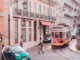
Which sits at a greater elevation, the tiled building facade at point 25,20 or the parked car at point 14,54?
Result: the tiled building facade at point 25,20

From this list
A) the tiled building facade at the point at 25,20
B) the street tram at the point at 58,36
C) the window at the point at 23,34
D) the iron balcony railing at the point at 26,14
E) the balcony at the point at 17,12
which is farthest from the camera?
the window at the point at 23,34

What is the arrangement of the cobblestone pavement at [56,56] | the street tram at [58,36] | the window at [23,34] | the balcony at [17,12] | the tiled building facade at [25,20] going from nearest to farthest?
the cobblestone pavement at [56,56] → the street tram at [58,36] → the tiled building facade at [25,20] → the balcony at [17,12] → the window at [23,34]

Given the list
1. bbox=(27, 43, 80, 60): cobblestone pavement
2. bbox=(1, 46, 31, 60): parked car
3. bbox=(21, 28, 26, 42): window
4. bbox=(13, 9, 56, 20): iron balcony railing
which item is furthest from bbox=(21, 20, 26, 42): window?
bbox=(1, 46, 31, 60): parked car

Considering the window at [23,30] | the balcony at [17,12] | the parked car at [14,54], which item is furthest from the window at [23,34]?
the parked car at [14,54]

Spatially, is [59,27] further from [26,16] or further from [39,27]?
[39,27]

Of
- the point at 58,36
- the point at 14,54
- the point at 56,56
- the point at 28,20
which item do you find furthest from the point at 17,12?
the point at 14,54

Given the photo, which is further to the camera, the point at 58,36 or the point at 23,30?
the point at 23,30

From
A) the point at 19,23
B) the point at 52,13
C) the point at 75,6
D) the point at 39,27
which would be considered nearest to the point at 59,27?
the point at 19,23

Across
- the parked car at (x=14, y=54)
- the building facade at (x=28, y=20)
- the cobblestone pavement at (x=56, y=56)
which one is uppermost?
the building facade at (x=28, y=20)

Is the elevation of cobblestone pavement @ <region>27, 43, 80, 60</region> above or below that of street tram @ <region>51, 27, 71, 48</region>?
below

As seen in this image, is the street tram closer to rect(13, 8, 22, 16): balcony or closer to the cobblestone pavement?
the cobblestone pavement

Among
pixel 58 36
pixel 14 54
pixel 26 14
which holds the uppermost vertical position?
pixel 26 14

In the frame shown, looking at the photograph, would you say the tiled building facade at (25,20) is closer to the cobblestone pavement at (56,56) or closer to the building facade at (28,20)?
the building facade at (28,20)

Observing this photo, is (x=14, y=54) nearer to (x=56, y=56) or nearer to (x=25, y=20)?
(x=56, y=56)
